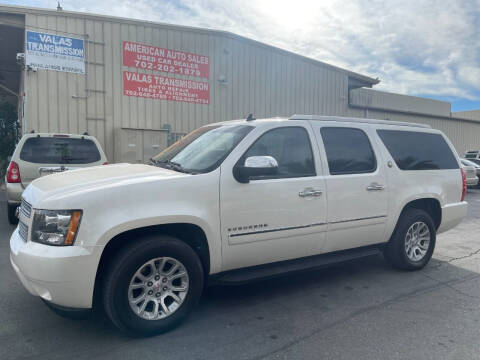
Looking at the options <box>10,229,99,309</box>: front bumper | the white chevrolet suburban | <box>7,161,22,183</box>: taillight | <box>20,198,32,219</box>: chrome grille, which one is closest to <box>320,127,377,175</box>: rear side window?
the white chevrolet suburban

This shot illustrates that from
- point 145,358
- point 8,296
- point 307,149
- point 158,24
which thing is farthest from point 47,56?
point 145,358

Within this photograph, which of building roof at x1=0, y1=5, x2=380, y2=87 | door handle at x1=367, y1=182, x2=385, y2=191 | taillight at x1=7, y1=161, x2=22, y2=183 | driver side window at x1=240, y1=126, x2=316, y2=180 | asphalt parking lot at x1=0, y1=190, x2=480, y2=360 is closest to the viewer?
asphalt parking lot at x1=0, y1=190, x2=480, y2=360

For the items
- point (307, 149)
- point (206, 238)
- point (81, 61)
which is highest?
point (81, 61)

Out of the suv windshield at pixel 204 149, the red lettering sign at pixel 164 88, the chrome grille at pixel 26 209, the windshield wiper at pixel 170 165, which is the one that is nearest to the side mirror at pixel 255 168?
the suv windshield at pixel 204 149

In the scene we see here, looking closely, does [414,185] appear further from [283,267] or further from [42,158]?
[42,158]

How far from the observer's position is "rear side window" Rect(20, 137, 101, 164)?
6434 mm

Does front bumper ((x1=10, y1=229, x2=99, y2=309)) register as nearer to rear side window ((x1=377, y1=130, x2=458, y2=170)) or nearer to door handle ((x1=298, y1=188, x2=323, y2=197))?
door handle ((x1=298, y1=188, x2=323, y2=197))

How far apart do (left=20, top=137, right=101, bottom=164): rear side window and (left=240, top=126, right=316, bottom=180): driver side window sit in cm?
430

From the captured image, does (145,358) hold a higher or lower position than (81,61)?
lower

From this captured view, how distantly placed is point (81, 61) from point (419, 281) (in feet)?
36.5

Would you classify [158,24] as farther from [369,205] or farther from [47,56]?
[369,205]

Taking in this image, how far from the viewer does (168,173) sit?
10.8ft

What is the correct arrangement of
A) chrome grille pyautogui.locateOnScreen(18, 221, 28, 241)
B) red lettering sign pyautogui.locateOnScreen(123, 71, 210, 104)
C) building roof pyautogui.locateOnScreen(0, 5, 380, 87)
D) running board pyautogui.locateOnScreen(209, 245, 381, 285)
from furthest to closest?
red lettering sign pyautogui.locateOnScreen(123, 71, 210, 104)
building roof pyautogui.locateOnScreen(0, 5, 380, 87)
running board pyautogui.locateOnScreen(209, 245, 381, 285)
chrome grille pyautogui.locateOnScreen(18, 221, 28, 241)

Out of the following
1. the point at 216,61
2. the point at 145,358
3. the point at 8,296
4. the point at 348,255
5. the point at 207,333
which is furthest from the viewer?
the point at 216,61
